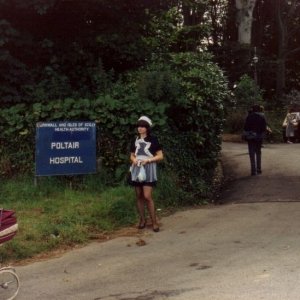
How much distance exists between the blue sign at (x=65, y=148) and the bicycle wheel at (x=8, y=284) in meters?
4.49

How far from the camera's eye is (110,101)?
11.6m

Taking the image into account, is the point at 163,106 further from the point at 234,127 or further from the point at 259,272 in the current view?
the point at 234,127

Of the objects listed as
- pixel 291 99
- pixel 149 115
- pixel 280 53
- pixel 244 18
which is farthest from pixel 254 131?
pixel 280 53

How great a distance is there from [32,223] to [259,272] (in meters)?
3.92

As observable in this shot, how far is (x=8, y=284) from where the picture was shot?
19.9 ft

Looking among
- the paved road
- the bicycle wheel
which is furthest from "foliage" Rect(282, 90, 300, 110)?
the bicycle wheel

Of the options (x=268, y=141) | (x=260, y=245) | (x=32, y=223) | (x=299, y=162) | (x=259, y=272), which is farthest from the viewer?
(x=268, y=141)

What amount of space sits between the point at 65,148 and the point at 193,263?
4.50 metres

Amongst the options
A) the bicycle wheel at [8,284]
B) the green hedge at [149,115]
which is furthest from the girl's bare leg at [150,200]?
the bicycle wheel at [8,284]

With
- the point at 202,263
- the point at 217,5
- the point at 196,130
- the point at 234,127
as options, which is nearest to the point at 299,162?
the point at 196,130

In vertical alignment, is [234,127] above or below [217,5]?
below

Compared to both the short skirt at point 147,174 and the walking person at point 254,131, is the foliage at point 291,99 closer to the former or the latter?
the walking person at point 254,131

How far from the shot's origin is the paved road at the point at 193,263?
608cm

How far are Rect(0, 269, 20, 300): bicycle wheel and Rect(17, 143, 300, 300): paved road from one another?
0.12 metres
